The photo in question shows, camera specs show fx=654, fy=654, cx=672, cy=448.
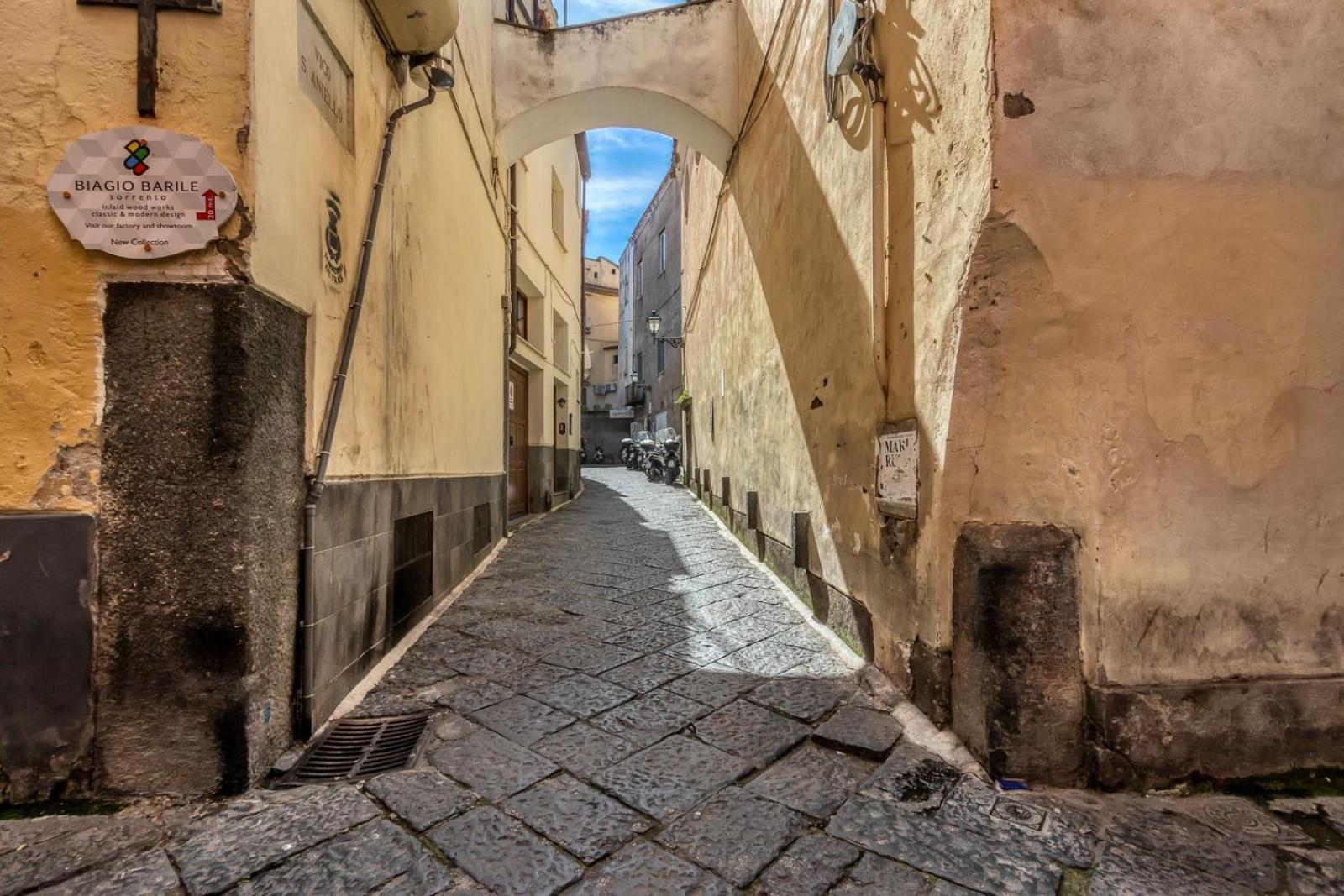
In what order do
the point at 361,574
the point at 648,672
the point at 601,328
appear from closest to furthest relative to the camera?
the point at 361,574, the point at 648,672, the point at 601,328

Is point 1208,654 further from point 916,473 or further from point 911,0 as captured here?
point 911,0

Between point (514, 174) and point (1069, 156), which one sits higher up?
point (514, 174)

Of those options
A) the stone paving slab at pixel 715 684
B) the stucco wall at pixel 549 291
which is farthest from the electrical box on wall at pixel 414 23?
the stucco wall at pixel 549 291

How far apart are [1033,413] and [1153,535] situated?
0.53 meters

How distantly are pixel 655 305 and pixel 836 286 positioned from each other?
20.4 m

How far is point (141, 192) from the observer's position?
1.88m

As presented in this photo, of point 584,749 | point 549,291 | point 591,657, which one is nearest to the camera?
point 584,749

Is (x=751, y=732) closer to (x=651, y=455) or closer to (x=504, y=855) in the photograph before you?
(x=504, y=855)

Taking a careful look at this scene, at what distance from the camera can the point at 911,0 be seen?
8.34ft

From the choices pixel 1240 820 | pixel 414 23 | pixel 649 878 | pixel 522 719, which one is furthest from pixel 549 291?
pixel 1240 820

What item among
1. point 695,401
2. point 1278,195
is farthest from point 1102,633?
point 695,401

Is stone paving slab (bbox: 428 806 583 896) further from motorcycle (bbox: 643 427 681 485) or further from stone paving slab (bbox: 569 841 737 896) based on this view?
motorcycle (bbox: 643 427 681 485)

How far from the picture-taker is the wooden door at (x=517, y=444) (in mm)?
8320

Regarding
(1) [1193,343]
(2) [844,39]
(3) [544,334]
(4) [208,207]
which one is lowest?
(1) [1193,343]
